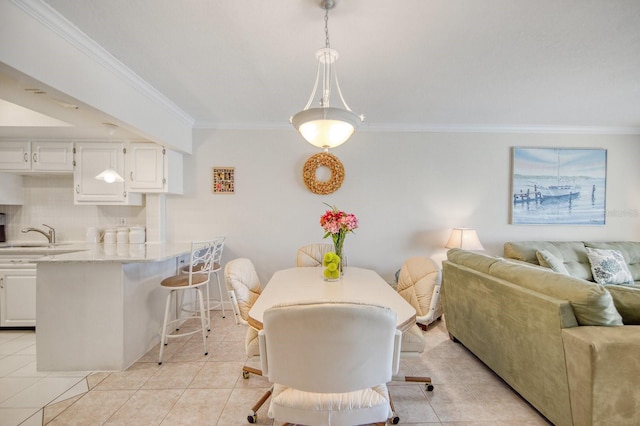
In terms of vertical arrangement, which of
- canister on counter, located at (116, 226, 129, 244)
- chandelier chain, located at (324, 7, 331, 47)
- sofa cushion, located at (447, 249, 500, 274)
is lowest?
sofa cushion, located at (447, 249, 500, 274)

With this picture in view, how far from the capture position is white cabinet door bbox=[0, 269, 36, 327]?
2712 mm

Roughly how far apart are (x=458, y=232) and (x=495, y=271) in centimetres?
135

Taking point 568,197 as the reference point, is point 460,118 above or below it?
above

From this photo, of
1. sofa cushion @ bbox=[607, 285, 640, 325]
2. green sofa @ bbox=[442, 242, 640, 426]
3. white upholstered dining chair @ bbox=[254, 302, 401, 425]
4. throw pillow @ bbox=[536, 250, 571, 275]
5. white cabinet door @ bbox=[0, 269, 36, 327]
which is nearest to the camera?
white upholstered dining chair @ bbox=[254, 302, 401, 425]

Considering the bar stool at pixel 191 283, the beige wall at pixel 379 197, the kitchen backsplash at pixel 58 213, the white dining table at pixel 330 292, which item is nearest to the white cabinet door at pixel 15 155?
the kitchen backsplash at pixel 58 213

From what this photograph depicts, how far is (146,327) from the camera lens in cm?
246

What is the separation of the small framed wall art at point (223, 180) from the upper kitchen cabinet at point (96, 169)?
39.1 inches

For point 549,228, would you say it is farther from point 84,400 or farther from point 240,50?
point 84,400

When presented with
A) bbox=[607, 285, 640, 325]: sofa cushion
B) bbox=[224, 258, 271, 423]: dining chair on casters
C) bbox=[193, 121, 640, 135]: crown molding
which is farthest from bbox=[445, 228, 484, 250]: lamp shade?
bbox=[224, 258, 271, 423]: dining chair on casters

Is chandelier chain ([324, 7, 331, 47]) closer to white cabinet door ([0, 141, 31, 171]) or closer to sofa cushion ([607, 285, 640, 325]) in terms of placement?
sofa cushion ([607, 285, 640, 325])

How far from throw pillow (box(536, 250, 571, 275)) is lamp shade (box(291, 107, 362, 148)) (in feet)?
9.44

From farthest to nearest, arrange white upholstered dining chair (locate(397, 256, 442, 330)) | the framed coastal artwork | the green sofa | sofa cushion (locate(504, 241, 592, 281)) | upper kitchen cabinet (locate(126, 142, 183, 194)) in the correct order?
1. the framed coastal artwork
2. sofa cushion (locate(504, 241, 592, 281))
3. upper kitchen cabinet (locate(126, 142, 183, 194))
4. white upholstered dining chair (locate(397, 256, 442, 330))
5. the green sofa

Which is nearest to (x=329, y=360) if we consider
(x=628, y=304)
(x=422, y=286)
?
(x=422, y=286)

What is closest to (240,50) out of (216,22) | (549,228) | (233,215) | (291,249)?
(216,22)
